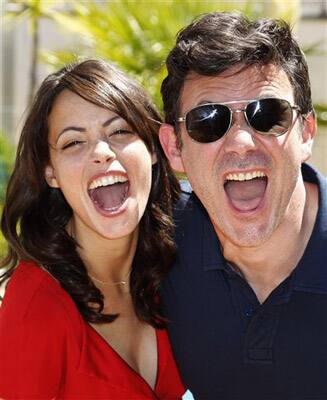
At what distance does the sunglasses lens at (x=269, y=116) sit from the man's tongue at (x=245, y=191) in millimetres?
276

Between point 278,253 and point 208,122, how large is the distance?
2.08 feet

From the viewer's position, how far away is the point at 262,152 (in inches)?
125

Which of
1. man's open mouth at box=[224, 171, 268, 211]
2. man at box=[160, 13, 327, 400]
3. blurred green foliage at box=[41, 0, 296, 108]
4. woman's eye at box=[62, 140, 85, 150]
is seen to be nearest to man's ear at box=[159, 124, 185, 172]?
man at box=[160, 13, 327, 400]

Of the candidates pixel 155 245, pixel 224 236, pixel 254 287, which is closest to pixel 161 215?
pixel 155 245

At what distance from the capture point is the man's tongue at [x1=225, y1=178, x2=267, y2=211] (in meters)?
3.30

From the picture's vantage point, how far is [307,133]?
3344 millimetres

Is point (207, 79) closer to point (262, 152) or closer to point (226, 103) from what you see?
point (226, 103)

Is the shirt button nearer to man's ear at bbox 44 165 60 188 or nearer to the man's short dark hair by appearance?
the man's short dark hair

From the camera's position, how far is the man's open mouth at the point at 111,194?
356 centimetres

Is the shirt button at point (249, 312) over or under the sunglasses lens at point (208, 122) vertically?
under

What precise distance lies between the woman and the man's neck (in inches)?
18.8

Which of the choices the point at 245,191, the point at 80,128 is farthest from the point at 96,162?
the point at 245,191

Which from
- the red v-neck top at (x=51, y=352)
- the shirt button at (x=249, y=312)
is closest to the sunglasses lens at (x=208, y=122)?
the shirt button at (x=249, y=312)

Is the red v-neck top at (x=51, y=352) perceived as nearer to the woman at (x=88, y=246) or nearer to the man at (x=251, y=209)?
the woman at (x=88, y=246)
